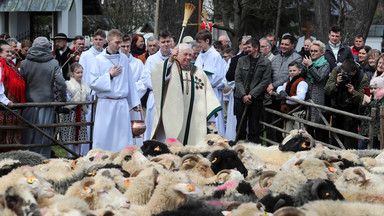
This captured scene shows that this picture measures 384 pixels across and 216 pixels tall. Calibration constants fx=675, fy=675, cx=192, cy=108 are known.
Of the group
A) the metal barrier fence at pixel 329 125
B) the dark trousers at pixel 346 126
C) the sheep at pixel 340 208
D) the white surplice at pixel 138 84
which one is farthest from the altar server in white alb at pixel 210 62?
the sheep at pixel 340 208

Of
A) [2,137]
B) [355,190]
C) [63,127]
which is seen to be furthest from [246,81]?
[355,190]

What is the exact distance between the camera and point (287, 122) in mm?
10867

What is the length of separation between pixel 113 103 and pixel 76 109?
1349mm

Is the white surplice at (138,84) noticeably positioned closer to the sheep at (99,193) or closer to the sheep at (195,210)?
the sheep at (99,193)

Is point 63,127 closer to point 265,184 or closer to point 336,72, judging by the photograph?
point 336,72

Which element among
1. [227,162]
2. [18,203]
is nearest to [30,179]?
[18,203]

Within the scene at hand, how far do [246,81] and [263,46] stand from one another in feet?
4.00

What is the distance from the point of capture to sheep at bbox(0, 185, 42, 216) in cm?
426

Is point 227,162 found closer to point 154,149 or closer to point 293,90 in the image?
point 154,149

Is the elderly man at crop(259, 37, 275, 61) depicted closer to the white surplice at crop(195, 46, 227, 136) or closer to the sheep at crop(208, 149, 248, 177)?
the white surplice at crop(195, 46, 227, 136)

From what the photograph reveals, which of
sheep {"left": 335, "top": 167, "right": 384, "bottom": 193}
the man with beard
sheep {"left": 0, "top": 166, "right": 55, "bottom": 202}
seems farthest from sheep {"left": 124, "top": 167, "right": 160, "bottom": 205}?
the man with beard

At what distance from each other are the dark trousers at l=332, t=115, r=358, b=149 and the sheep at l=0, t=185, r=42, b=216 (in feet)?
20.3

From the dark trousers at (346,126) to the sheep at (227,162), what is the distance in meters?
3.42

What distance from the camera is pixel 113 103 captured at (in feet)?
32.0
